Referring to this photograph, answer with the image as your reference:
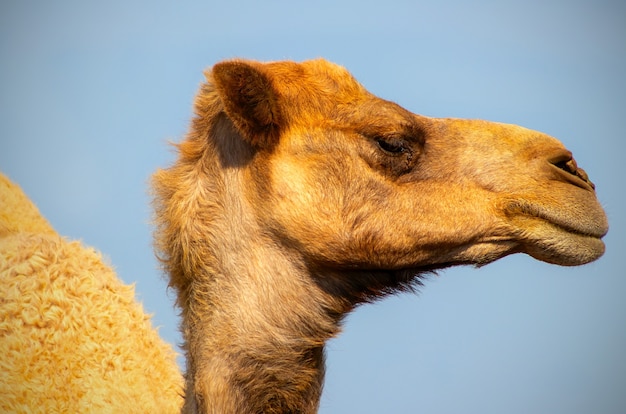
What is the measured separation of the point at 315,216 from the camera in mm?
4688

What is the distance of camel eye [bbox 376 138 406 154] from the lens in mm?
4770

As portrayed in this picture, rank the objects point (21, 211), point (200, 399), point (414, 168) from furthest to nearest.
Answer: point (21, 211) → point (414, 168) → point (200, 399)

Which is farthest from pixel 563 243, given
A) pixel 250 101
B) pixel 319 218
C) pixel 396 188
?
pixel 250 101

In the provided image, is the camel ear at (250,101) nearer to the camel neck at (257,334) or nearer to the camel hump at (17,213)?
the camel neck at (257,334)

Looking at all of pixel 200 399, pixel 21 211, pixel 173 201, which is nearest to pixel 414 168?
pixel 173 201

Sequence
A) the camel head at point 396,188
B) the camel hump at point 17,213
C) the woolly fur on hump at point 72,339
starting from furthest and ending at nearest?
the camel hump at point 17,213
the woolly fur on hump at point 72,339
the camel head at point 396,188

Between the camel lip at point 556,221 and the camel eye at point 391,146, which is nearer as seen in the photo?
the camel lip at point 556,221

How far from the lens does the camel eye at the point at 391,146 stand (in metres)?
4.77

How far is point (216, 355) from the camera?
455cm

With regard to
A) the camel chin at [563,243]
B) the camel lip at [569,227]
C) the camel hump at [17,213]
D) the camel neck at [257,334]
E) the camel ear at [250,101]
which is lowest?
the camel neck at [257,334]

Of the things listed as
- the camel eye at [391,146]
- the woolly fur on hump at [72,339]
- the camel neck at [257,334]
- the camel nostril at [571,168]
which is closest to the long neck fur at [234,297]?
the camel neck at [257,334]

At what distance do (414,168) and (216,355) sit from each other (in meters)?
1.47

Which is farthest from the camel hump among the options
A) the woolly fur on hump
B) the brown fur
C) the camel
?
the brown fur

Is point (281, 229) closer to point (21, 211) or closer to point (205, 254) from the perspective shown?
point (205, 254)
